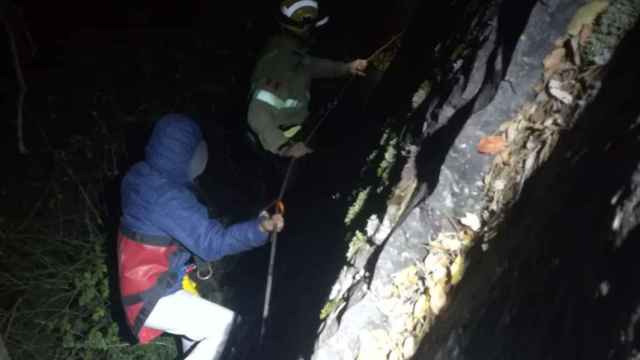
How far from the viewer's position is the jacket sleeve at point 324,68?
460 centimetres

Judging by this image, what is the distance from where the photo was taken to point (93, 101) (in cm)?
504

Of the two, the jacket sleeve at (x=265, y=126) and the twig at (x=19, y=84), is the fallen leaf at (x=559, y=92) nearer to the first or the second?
the jacket sleeve at (x=265, y=126)

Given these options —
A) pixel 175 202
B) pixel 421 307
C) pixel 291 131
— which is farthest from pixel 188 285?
pixel 421 307

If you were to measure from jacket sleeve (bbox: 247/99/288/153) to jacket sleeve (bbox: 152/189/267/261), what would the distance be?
115cm

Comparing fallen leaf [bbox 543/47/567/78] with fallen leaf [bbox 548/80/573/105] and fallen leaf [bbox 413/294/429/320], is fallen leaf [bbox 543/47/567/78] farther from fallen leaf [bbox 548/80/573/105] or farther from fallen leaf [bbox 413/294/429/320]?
fallen leaf [bbox 413/294/429/320]

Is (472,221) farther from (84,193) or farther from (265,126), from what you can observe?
(84,193)

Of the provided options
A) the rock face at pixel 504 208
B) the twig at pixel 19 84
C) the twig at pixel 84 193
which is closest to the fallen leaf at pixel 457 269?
the rock face at pixel 504 208

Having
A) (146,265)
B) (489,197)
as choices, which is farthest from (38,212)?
(489,197)

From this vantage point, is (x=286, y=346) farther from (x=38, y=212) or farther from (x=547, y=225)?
(x=38, y=212)

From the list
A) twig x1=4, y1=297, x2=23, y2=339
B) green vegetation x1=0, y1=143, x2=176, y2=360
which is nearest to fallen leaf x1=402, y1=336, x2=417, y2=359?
green vegetation x1=0, y1=143, x2=176, y2=360

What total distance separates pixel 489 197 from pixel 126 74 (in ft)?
13.6

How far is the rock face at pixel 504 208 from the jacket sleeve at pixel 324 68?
62.7 inches

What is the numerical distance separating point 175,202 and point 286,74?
1671 mm

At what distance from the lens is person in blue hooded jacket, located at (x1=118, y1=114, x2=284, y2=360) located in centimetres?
353
